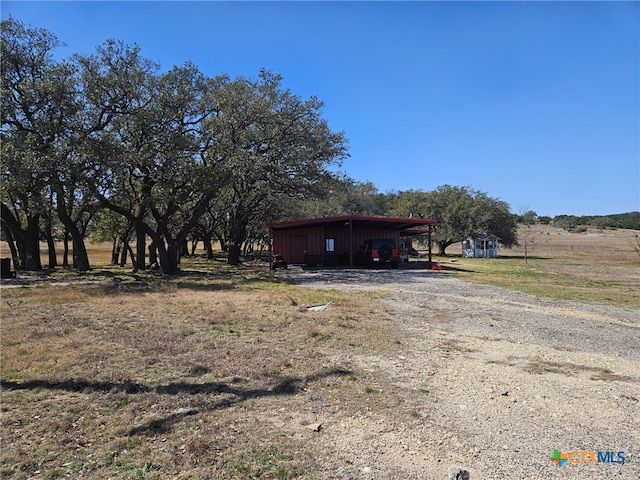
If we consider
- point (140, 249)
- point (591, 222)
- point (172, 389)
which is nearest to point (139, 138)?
point (140, 249)

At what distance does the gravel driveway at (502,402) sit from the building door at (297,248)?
65.7 ft

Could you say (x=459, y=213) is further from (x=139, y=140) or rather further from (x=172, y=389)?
(x=172, y=389)

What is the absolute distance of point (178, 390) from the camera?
478 centimetres

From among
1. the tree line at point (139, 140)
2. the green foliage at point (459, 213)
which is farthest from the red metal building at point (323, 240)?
the green foliage at point (459, 213)

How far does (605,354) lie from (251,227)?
36566mm

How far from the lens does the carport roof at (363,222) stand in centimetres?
2489

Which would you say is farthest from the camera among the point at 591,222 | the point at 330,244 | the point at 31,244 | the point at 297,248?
the point at 591,222

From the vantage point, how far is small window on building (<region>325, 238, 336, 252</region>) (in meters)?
28.8

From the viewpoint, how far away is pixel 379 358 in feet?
20.3

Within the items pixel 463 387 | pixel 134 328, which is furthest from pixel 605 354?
pixel 134 328

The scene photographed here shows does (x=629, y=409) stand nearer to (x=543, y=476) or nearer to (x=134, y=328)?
(x=543, y=476)

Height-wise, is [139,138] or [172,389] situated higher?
[139,138]

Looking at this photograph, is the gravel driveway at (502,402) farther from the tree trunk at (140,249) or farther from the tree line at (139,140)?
the tree trunk at (140,249)

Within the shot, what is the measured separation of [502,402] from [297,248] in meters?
25.2
